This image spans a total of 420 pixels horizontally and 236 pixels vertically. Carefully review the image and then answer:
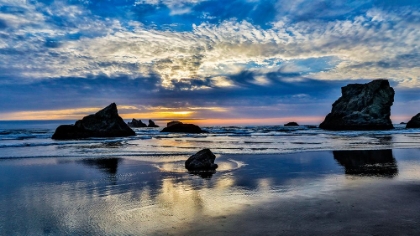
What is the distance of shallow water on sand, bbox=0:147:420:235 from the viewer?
5172mm

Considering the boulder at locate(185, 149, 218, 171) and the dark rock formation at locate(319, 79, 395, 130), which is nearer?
the boulder at locate(185, 149, 218, 171)

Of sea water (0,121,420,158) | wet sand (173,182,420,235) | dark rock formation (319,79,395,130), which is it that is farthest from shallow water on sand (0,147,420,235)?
dark rock formation (319,79,395,130)

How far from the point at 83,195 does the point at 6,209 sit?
1740 millimetres

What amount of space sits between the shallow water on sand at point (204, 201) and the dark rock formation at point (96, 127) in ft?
83.5

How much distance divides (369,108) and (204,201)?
69182mm

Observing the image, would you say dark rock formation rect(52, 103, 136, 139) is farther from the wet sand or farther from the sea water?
the wet sand

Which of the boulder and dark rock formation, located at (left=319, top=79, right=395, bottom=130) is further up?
dark rock formation, located at (left=319, top=79, right=395, bottom=130)

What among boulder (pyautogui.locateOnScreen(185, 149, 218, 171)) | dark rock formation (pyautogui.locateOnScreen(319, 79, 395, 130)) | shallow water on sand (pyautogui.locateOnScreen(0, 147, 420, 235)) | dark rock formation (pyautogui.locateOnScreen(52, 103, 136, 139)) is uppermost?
dark rock formation (pyautogui.locateOnScreen(319, 79, 395, 130))

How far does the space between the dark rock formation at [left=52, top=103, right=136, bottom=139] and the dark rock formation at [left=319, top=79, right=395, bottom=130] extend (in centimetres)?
5253

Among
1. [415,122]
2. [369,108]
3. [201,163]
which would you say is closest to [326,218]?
[201,163]

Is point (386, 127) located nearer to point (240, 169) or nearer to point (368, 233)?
point (240, 169)

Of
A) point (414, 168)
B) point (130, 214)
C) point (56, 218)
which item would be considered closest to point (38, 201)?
point (56, 218)

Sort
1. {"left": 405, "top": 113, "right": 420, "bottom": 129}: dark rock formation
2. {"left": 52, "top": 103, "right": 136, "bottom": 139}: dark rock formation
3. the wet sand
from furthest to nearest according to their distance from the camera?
{"left": 405, "top": 113, "right": 420, "bottom": 129}: dark rock formation
{"left": 52, "top": 103, "right": 136, "bottom": 139}: dark rock formation
the wet sand

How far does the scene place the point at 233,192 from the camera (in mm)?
7836
